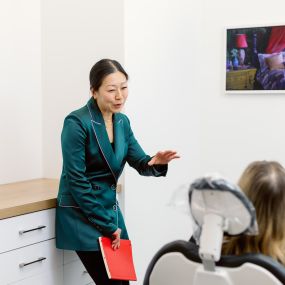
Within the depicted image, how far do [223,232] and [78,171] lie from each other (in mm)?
1148

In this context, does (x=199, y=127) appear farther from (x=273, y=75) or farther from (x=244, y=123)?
(x=273, y=75)

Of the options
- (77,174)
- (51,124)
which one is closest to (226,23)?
(51,124)

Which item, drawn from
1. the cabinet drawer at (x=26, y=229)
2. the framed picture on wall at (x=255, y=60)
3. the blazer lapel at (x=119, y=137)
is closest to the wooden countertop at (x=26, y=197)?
the cabinet drawer at (x=26, y=229)

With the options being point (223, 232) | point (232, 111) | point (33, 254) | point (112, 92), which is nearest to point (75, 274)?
point (33, 254)

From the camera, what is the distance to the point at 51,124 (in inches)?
129

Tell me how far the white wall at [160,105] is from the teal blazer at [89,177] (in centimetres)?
53

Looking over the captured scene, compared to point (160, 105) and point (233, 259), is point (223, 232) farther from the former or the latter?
point (160, 105)

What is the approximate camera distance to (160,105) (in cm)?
327

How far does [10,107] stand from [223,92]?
1403mm

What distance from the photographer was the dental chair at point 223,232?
3.96ft

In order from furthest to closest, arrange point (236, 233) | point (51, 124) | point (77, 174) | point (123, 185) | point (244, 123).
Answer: point (244, 123) < point (51, 124) < point (123, 185) < point (77, 174) < point (236, 233)

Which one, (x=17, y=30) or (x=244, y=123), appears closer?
(x=17, y=30)

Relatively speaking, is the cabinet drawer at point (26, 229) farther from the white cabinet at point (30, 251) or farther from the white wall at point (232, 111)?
the white wall at point (232, 111)

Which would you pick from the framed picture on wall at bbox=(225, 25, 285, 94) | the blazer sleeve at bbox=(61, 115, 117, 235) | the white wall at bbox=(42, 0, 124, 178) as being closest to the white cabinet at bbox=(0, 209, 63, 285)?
the blazer sleeve at bbox=(61, 115, 117, 235)
